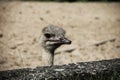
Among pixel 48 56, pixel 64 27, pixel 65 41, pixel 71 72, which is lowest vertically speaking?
pixel 71 72

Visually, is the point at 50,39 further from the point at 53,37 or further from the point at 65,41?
the point at 65,41

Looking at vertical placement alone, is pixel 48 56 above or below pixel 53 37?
below

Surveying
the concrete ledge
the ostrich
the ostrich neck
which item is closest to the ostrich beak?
the ostrich

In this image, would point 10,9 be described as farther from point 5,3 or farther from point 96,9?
point 96,9

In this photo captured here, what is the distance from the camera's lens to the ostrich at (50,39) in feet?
13.8

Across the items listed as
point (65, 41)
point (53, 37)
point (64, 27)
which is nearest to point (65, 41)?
point (65, 41)

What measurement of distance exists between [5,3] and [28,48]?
2.38 m

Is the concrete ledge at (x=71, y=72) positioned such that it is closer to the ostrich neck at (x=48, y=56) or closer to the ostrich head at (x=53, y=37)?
the ostrich head at (x=53, y=37)

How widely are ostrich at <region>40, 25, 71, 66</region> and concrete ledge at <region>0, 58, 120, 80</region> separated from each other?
79 centimetres

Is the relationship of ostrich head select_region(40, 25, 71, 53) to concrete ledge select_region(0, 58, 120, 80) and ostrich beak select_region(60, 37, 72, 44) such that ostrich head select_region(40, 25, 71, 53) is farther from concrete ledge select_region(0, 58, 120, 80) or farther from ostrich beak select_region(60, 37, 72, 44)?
concrete ledge select_region(0, 58, 120, 80)

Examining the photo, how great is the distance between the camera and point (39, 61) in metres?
5.25

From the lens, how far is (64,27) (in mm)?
6699

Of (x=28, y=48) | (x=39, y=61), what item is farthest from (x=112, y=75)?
(x=28, y=48)

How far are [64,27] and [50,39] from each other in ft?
8.10
